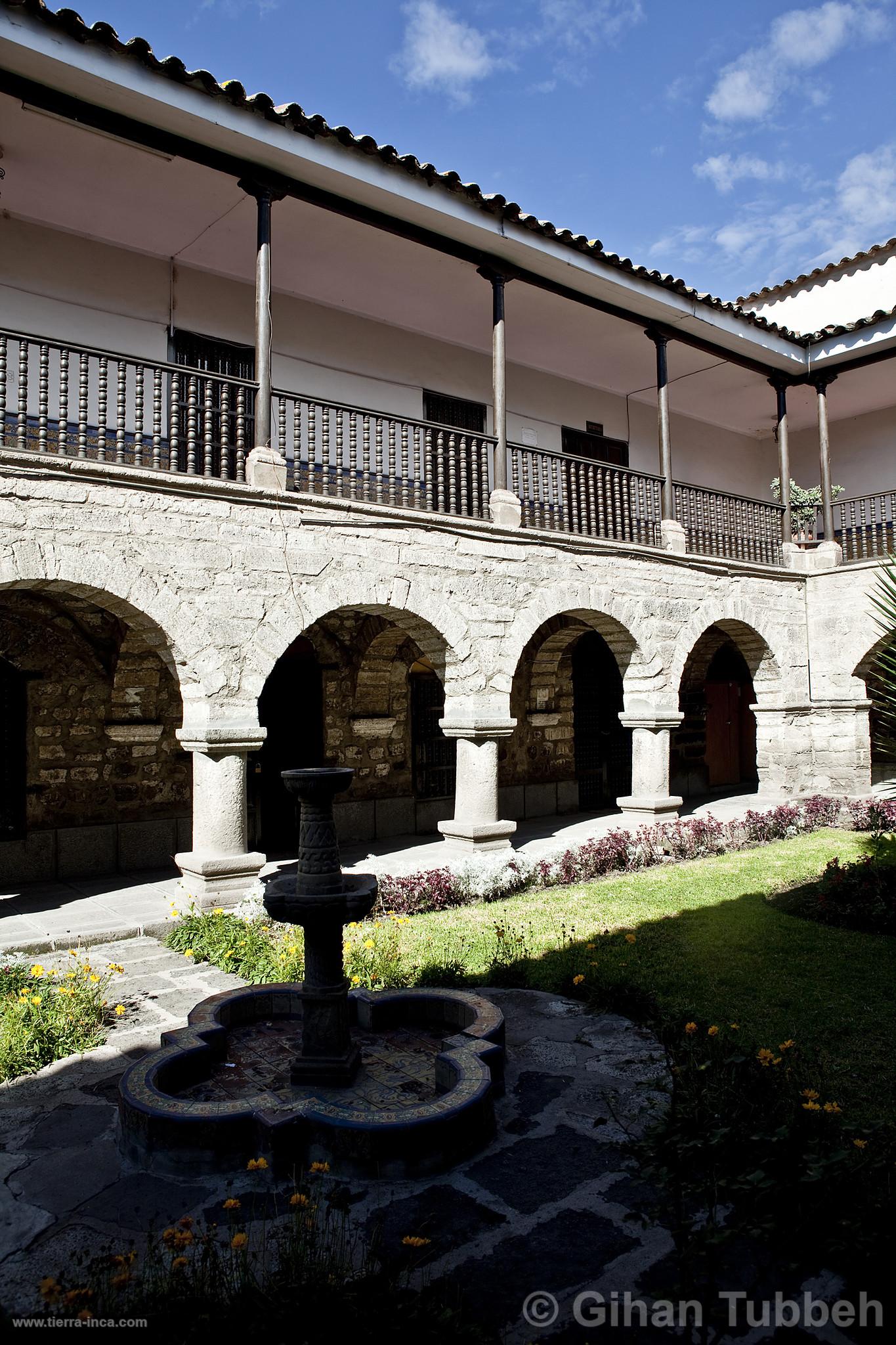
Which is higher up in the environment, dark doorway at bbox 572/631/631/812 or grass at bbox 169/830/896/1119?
dark doorway at bbox 572/631/631/812

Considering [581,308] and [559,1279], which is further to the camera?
[581,308]

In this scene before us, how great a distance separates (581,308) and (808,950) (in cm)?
761

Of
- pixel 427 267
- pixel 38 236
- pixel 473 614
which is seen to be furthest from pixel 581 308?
pixel 38 236

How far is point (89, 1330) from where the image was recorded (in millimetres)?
2041

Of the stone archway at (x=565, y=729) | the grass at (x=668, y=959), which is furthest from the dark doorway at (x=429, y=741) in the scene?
the grass at (x=668, y=959)

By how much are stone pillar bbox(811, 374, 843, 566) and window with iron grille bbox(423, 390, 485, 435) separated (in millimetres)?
4872

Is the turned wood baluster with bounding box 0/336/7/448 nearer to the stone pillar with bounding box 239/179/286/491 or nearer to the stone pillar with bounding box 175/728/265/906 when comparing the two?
the stone pillar with bounding box 239/179/286/491

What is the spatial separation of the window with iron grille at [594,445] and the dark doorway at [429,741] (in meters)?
3.94

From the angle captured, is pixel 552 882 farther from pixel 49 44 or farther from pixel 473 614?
pixel 49 44

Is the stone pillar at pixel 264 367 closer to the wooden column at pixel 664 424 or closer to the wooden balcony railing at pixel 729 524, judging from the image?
the wooden column at pixel 664 424

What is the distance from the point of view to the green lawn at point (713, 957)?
4570 millimetres

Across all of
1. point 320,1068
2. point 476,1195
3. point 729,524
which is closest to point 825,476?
point 729,524

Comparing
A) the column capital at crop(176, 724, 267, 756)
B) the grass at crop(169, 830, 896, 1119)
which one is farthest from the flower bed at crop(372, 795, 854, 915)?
the column capital at crop(176, 724, 267, 756)

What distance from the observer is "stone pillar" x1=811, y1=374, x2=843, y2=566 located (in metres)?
12.2
